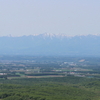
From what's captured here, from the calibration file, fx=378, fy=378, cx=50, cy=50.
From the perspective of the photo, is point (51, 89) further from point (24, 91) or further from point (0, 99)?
point (0, 99)

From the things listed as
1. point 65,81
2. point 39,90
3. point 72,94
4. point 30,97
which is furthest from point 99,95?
point 65,81

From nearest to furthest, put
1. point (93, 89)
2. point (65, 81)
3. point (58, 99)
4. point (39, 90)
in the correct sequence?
point (58, 99)
point (39, 90)
point (93, 89)
point (65, 81)

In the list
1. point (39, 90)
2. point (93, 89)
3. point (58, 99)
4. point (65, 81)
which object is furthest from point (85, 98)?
point (65, 81)

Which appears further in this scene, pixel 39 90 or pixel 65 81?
pixel 65 81

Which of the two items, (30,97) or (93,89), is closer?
(30,97)

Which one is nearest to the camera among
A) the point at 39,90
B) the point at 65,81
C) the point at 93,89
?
the point at 39,90

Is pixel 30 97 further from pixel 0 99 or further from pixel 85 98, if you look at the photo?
pixel 85 98

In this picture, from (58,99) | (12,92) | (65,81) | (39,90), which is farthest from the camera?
(65,81)

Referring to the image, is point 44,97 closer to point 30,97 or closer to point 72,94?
point 30,97

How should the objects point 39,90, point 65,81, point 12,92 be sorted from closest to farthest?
point 12,92
point 39,90
point 65,81
